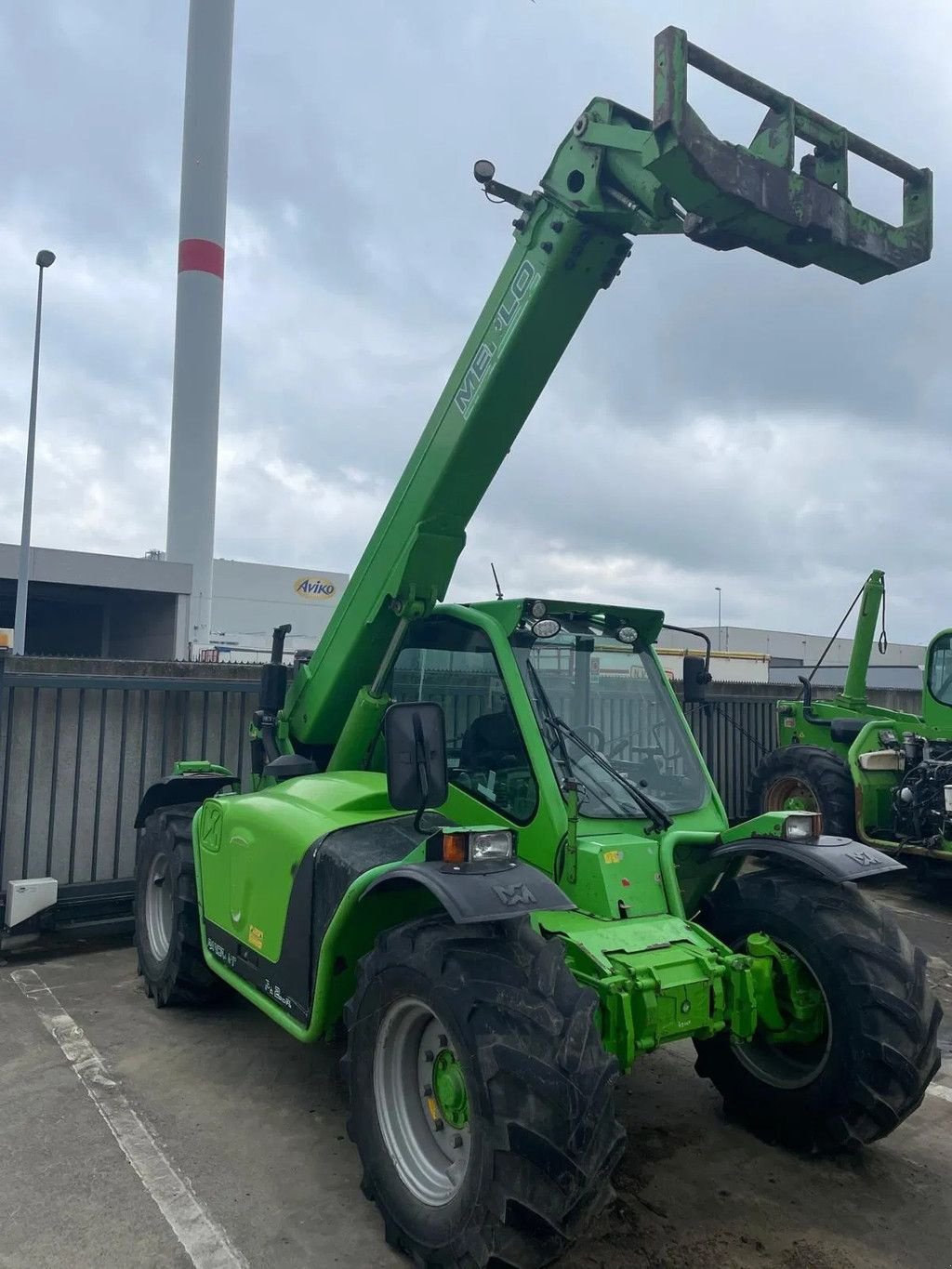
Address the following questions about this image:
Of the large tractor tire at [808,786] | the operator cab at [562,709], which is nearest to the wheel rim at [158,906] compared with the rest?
the operator cab at [562,709]

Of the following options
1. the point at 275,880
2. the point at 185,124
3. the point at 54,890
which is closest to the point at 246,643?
the point at 185,124

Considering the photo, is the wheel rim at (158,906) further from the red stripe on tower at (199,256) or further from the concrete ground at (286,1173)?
the red stripe on tower at (199,256)

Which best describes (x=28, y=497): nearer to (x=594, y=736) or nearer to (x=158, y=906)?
(x=158, y=906)

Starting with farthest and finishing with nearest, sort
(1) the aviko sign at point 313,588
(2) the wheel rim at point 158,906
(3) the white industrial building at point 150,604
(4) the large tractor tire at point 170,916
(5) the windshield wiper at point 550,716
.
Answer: (1) the aviko sign at point 313,588 < (3) the white industrial building at point 150,604 < (2) the wheel rim at point 158,906 < (4) the large tractor tire at point 170,916 < (5) the windshield wiper at point 550,716

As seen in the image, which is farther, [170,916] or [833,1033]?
[170,916]

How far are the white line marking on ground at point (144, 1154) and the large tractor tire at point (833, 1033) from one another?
211 centimetres

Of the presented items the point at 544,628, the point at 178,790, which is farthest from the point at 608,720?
the point at 178,790

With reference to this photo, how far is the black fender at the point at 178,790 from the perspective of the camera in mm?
5910

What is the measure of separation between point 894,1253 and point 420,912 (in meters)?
1.99

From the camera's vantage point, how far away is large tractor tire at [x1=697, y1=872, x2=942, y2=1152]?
3.52 m

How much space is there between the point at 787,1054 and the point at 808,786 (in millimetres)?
6244

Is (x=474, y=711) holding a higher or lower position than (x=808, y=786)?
higher

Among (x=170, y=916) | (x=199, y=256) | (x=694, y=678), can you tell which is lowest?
(x=170, y=916)

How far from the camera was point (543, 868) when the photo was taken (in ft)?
12.1
